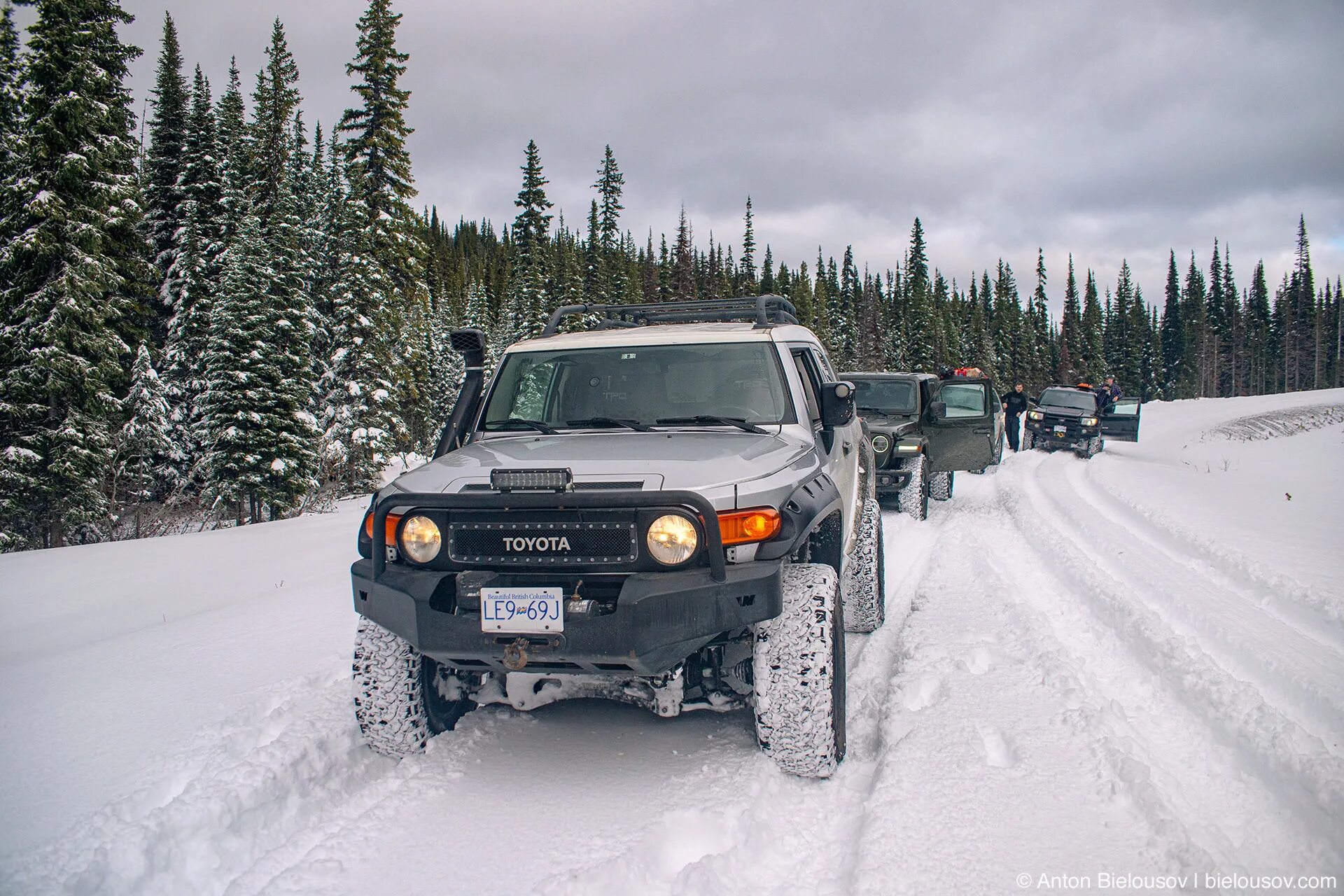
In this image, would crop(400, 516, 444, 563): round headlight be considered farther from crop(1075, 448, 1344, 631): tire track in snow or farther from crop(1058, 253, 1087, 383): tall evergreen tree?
crop(1058, 253, 1087, 383): tall evergreen tree

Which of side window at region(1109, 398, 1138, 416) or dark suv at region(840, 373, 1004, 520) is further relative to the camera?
side window at region(1109, 398, 1138, 416)

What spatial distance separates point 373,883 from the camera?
2607 millimetres

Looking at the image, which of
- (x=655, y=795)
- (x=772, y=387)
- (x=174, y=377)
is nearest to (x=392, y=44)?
(x=174, y=377)

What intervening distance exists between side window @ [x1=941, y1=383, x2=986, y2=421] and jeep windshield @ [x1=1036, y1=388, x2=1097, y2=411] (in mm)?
7855

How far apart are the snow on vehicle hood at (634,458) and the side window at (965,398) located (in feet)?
34.6

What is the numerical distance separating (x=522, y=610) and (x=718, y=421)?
5.16ft

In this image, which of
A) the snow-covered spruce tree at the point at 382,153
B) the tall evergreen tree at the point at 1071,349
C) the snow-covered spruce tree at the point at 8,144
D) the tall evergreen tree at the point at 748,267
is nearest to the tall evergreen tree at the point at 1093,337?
the tall evergreen tree at the point at 1071,349

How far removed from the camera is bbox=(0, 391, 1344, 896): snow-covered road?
2.59m

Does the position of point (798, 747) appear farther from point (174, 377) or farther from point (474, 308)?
point (474, 308)

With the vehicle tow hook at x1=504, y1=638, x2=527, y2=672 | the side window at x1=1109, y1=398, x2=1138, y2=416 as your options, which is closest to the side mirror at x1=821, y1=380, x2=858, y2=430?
the vehicle tow hook at x1=504, y1=638, x2=527, y2=672

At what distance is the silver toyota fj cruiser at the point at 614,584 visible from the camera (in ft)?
9.75

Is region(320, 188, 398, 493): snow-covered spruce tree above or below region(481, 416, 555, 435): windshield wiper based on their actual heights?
above

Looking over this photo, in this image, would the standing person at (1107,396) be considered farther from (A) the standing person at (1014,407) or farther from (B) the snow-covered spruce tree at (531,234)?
(B) the snow-covered spruce tree at (531,234)

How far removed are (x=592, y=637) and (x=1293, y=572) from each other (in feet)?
20.7
